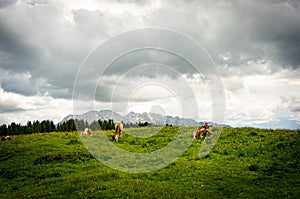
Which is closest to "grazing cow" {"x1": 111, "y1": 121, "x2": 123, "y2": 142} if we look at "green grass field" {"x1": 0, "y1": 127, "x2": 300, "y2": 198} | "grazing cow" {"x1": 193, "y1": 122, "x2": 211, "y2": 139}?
"green grass field" {"x1": 0, "y1": 127, "x2": 300, "y2": 198}

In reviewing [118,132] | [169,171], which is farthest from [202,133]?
[169,171]

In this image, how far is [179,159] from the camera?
27.3m

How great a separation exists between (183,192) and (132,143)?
1670cm

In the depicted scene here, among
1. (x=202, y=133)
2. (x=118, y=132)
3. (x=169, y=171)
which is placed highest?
(x=118, y=132)

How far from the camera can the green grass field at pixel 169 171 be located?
766 inches

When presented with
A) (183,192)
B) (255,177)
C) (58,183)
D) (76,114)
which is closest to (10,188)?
(58,183)

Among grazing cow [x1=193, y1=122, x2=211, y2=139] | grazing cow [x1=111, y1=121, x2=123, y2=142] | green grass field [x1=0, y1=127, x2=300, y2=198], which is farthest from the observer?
grazing cow [x1=111, y1=121, x2=123, y2=142]

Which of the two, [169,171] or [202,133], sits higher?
[202,133]

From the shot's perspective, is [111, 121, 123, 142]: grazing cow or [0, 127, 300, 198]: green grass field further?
[111, 121, 123, 142]: grazing cow

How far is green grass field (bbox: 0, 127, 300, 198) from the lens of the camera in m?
19.5

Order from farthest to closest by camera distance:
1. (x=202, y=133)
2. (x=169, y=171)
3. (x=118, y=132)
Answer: (x=118, y=132) < (x=202, y=133) < (x=169, y=171)

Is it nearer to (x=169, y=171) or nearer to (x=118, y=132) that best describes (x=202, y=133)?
(x=118, y=132)

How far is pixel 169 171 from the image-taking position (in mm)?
23828

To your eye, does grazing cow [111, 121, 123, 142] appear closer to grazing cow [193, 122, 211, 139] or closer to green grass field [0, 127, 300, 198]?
green grass field [0, 127, 300, 198]
